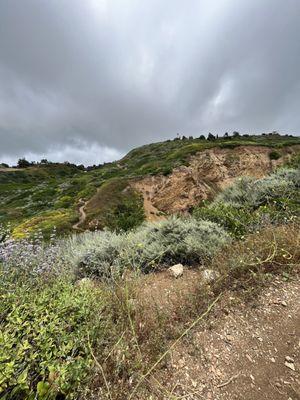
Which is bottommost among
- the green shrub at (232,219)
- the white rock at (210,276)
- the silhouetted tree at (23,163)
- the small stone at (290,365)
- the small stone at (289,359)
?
the small stone at (290,365)

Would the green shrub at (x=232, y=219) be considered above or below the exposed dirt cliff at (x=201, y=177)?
below

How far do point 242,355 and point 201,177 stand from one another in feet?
83.0

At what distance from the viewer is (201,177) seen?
2683 centimetres

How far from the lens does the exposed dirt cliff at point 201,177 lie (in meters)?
23.0

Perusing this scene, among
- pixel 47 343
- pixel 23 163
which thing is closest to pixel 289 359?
pixel 47 343

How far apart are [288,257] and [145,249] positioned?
260cm

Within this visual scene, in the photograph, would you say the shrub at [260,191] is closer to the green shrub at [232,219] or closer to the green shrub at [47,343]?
the green shrub at [232,219]

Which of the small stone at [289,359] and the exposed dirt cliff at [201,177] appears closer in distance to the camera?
the small stone at [289,359]

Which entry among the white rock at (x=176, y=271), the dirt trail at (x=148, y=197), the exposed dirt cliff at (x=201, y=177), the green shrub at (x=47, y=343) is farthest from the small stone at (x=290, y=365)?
the dirt trail at (x=148, y=197)

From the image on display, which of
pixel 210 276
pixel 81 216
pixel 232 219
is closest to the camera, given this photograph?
pixel 210 276

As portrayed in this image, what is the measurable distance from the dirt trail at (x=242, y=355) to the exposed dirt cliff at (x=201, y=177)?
17466mm

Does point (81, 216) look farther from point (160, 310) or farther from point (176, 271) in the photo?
point (160, 310)

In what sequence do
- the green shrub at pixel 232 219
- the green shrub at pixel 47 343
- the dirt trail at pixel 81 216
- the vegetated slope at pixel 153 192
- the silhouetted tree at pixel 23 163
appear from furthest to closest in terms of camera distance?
the silhouetted tree at pixel 23 163, the vegetated slope at pixel 153 192, the dirt trail at pixel 81 216, the green shrub at pixel 232 219, the green shrub at pixel 47 343

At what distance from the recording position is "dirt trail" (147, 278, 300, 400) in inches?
80.4
